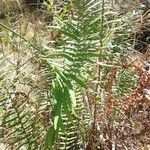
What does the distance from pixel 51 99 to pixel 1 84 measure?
0.22 metres

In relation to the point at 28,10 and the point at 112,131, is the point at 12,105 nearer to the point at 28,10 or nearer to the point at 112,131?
the point at 112,131

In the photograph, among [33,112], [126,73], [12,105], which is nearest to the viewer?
[12,105]

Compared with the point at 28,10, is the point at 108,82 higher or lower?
higher

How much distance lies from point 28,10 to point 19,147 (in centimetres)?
291

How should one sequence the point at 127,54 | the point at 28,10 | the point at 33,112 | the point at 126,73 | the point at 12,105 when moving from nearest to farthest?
the point at 12,105
the point at 33,112
the point at 126,73
the point at 127,54
the point at 28,10

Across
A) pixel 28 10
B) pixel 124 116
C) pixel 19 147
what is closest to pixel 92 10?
pixel 124 116

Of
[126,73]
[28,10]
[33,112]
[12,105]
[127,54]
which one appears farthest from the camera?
[28,10]

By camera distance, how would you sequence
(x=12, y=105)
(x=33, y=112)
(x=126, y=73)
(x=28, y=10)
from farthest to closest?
(x=28, y=10) → (x=126, y=73) → (x=33, y=112) → (x=12, y=105)

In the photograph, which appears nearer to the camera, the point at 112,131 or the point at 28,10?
the point at 112,131

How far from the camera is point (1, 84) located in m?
2.00

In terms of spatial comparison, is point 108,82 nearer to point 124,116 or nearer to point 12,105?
point 124,116

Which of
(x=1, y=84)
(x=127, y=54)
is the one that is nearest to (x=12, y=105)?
(x=1, y=84)

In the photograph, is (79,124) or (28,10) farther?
(28,10)

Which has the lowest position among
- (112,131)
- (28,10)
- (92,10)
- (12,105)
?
(28,10)
